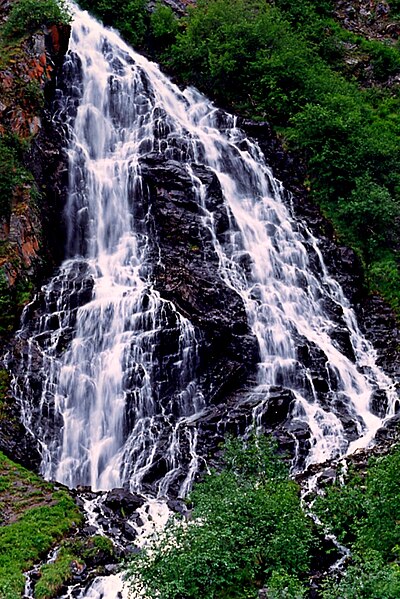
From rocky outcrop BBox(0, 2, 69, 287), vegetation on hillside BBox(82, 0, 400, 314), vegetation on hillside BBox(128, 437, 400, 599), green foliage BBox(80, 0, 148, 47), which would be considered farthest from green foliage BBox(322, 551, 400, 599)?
green foliage BBox(80, 0, 148, 47)

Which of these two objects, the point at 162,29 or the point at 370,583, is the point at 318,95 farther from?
the point at 370,583

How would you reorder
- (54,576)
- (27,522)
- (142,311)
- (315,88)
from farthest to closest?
(315,88) < (142,311) < (27,522) < (54,576)

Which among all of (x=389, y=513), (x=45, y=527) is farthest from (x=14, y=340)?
(x=389, y=513)

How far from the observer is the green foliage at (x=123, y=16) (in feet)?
127

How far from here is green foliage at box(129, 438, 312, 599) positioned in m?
11.5

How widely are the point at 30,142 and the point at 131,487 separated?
14785 mm

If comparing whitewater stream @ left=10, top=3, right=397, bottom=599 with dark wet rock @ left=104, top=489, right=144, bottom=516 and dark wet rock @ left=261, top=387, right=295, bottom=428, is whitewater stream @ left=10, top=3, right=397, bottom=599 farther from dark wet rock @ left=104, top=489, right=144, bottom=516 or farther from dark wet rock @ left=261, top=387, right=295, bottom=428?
dark wet rock @ left=104, top=489, right=144, bottom=516

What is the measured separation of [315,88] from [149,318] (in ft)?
67.0

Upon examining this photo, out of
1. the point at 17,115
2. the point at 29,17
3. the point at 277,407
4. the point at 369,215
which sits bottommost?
the point at 277,407

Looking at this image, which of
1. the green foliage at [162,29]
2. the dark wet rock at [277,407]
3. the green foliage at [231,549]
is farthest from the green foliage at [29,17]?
the green foliage at [231,549]

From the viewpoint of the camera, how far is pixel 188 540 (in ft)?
39.2

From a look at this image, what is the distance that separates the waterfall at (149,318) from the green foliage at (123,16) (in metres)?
7.12

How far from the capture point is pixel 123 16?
39.2m

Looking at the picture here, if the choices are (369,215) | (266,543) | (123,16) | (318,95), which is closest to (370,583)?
(266,543)
